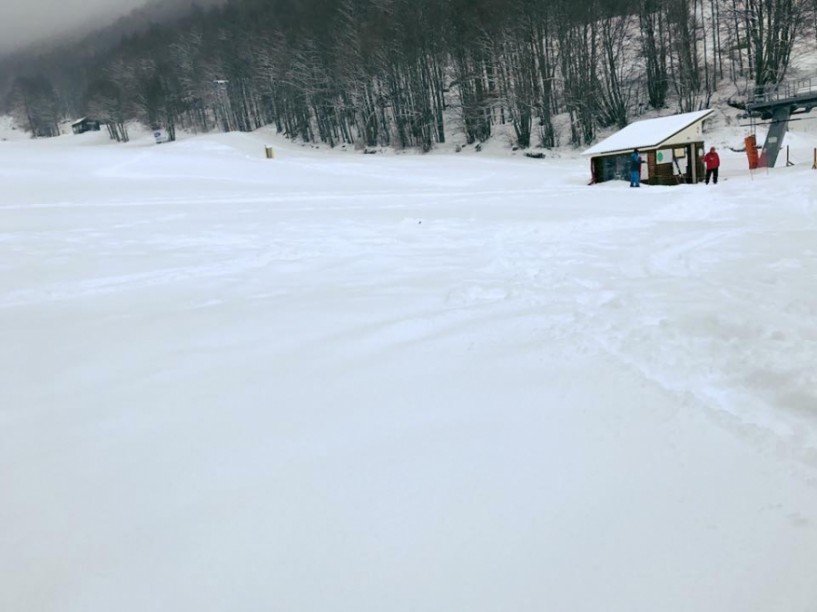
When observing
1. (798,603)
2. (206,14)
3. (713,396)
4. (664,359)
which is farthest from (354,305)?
(206,14)

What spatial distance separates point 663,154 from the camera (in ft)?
71.5

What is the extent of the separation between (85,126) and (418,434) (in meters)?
103

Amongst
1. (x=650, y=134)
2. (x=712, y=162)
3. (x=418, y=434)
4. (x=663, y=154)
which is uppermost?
(x=650, y=134)

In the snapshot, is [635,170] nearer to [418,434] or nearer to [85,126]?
[418,434]

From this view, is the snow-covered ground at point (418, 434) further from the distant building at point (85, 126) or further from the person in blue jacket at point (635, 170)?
the distant building at point (85, 126)

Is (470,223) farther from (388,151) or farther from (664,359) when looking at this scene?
(388,151)

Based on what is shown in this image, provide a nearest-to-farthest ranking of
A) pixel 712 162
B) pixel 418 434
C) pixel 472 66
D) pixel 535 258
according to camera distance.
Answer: pixel 418 434, pixel 535 258, pixel 712 162, pixel 472 66

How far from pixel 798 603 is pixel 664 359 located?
249 centimetres

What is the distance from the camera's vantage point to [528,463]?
3.19 metres

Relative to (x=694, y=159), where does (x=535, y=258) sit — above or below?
below

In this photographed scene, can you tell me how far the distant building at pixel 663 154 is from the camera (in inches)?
853

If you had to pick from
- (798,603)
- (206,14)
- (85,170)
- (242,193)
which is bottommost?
(798,603)

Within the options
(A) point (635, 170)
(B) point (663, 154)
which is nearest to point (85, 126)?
(A) point (635, 170)

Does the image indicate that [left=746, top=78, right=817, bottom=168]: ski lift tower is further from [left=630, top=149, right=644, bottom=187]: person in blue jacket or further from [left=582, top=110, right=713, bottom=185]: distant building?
[left=630, top=149, right=644, bottom=187]: person in blue jacket
